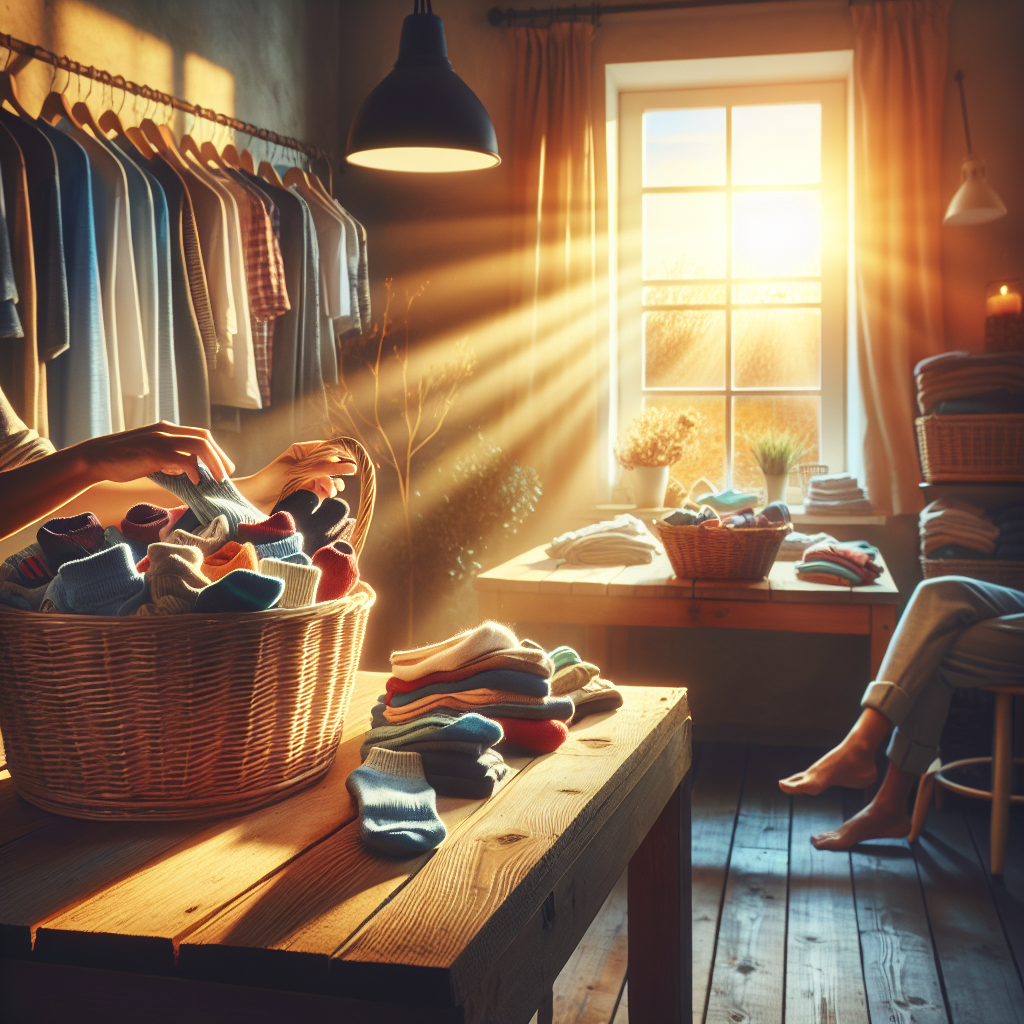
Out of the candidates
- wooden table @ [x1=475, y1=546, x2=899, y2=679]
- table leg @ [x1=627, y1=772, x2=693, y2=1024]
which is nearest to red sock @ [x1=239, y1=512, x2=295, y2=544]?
table leg @ [x1=627, y1=772, x2=693, y2=1024]

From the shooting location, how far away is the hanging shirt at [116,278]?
2.52 m

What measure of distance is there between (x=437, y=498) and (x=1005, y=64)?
102 inches

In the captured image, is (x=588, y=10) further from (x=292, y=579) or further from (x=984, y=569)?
(x=292, y=579)

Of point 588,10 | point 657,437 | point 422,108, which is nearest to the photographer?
point 422,108

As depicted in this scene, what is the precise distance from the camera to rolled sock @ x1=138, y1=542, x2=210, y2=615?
781 mm

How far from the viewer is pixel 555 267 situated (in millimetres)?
3928

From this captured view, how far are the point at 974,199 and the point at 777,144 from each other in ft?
3.08

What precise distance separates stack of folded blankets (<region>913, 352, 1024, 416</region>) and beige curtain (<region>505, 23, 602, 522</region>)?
1.25m

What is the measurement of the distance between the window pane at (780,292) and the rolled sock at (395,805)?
353cm

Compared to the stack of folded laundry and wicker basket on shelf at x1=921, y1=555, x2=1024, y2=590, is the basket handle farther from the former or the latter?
wicker basket on shelf at x1=921, y1=555, x2=1024, y2=590

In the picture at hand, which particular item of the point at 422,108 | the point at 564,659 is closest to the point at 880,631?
the point at 564,659

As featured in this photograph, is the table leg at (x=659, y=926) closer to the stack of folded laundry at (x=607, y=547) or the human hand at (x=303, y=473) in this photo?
the human hand at (x=303, y=473)

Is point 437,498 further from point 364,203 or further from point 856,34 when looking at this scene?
point 856,34

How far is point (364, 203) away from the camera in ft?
13.9
